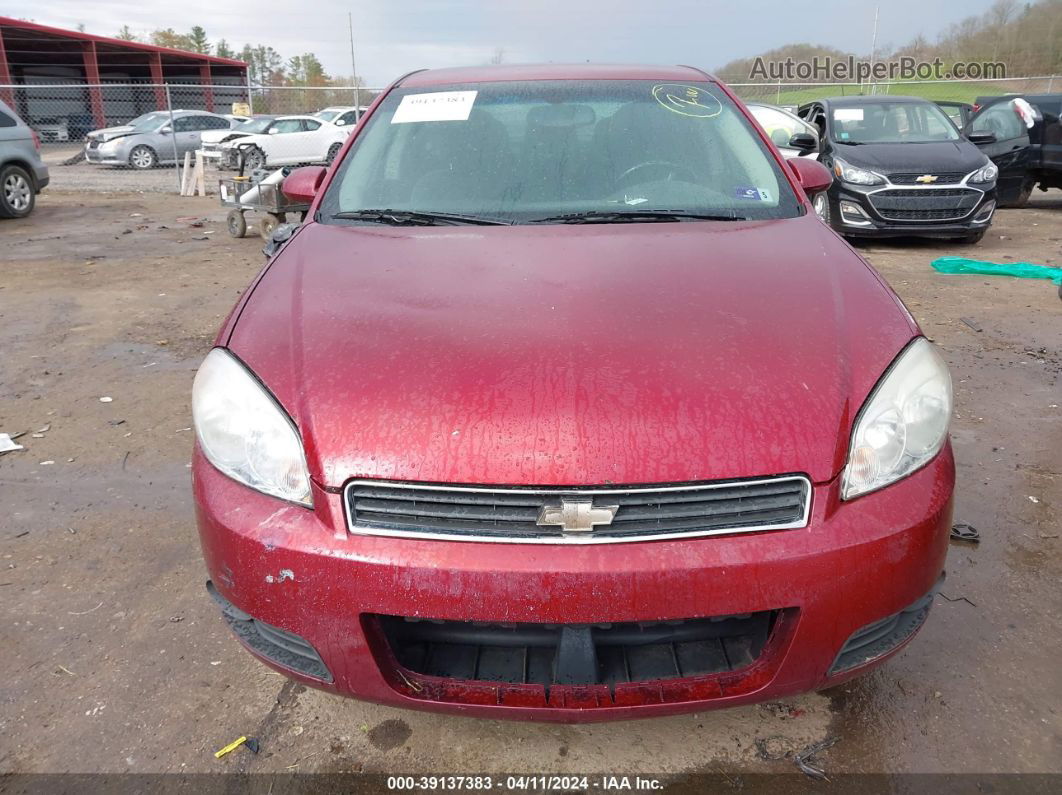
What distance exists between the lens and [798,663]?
5.06ft

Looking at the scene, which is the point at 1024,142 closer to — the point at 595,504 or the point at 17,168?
the point at 595,504

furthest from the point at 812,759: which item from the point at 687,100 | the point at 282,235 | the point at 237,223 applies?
the point at 237,223

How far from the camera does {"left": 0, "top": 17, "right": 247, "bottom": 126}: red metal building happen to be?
2520cm

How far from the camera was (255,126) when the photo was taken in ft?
56.2

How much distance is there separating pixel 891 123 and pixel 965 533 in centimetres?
709

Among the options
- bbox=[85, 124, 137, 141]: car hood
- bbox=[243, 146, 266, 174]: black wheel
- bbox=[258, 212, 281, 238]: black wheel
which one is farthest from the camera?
bbox=[85, 124, 137, 141]: car hood

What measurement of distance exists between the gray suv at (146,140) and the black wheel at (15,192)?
6735mm

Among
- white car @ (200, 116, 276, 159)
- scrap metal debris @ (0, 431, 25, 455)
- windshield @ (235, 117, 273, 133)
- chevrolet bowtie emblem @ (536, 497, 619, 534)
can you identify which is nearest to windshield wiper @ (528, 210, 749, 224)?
chevrolet bowtie emblem @ (536, 497, 619, 534)

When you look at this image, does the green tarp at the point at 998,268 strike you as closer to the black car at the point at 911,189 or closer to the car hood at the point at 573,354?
the black car at the point at 911,189

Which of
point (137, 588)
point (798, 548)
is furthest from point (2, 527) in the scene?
point (798, 548)

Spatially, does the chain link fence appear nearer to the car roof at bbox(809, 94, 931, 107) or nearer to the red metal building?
the red metal building

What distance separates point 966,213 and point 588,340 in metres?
7.26

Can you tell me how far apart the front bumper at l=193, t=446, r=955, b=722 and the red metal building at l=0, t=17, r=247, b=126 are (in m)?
24.7

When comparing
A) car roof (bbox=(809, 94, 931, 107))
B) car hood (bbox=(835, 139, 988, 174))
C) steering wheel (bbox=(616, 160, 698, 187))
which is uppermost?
car roof (bbox=(809, 94, 931, 107))
